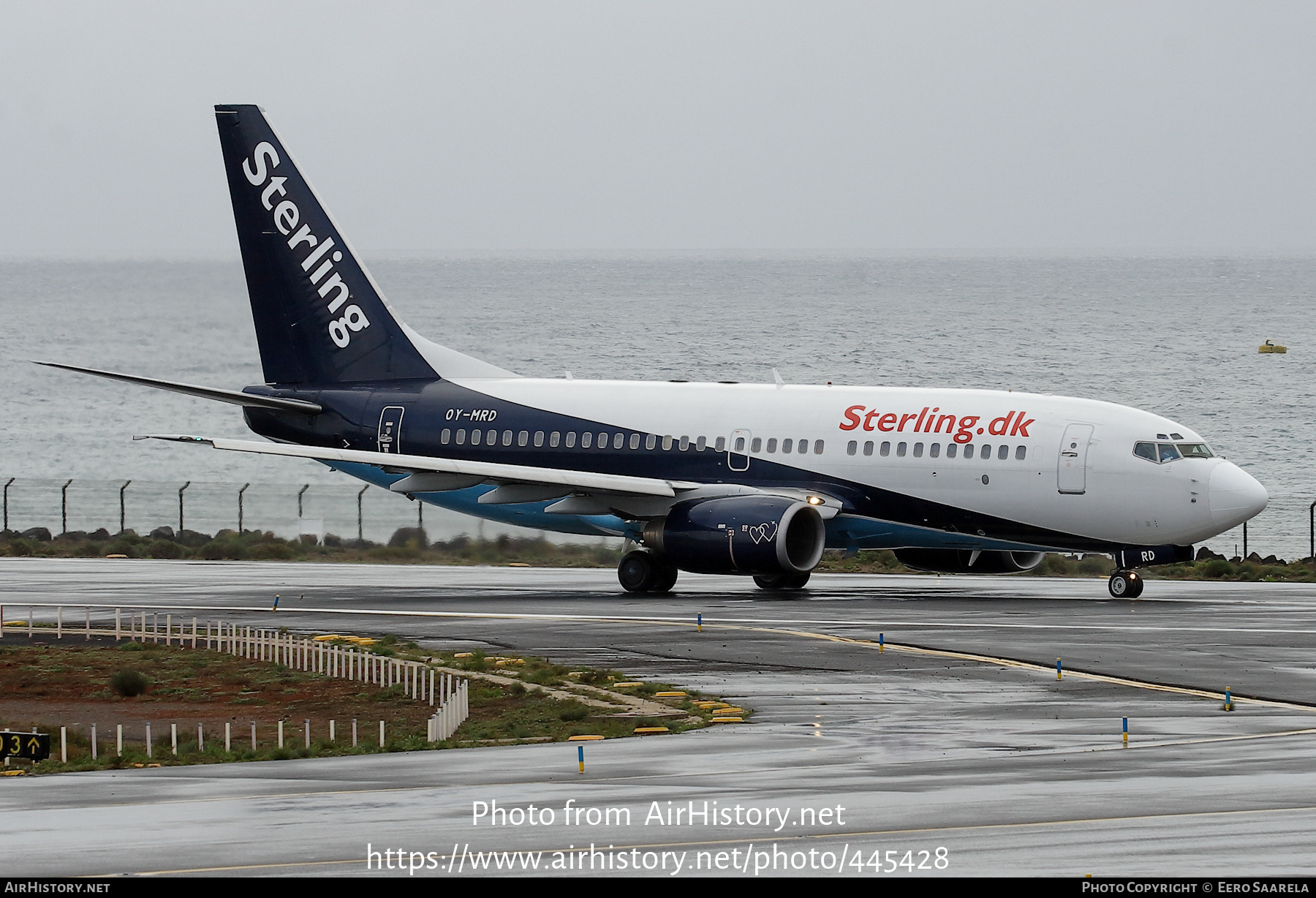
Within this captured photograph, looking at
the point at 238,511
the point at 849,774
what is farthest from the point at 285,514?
the point at 849,774

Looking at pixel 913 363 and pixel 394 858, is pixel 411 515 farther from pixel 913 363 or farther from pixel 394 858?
pixel 913 363

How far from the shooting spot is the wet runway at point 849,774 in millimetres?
13828

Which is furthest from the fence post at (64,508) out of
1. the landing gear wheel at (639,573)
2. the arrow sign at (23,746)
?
the arrow sign at (23,746)

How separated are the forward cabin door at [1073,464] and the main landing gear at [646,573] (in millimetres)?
8358

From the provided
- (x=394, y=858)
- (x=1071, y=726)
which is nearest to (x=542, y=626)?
(x=1071, y=726)

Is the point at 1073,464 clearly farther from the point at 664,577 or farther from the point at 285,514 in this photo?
the point at 285,514

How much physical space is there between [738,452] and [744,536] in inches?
126

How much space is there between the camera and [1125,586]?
1526 inches

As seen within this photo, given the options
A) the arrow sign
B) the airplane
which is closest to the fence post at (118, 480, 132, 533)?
the airplane

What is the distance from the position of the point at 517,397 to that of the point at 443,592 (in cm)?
484

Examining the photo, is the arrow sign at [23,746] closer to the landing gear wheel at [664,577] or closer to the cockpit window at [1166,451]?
the landing gear wheel at [664,577]

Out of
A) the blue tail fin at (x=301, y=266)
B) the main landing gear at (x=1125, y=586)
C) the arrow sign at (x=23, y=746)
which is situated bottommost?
the main landing gear at (x=1125, y=586)

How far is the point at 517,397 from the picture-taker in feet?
145

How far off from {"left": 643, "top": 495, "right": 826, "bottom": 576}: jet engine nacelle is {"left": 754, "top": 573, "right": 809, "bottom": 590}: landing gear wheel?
144 centimetres
